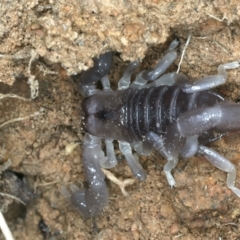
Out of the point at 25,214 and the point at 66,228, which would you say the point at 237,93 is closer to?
the point at 66,228

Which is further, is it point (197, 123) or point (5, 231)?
point (5, 231)

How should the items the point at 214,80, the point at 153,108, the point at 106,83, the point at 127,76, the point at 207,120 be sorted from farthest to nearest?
the point at 106,83 < the point at 127,76 < the point at 153,108 < the point at 214,80 < the point at 207,120

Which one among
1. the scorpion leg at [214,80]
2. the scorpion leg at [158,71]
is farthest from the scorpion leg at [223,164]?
the scorpion leg at [158,71]

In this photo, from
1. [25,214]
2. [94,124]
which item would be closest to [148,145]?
[94,124]

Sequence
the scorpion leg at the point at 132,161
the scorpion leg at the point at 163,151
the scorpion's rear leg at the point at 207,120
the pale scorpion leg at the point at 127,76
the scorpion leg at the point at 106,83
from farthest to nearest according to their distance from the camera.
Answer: the scorpion leg at the point at 106,83 → the scorpion leg at the point at 132,161 → the pale scorpion leg at the point at 127,76 → the scorpion leg at the point at 163,151 → the scorpion's rear leg at the point at 207,120

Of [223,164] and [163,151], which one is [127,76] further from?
[223,164]

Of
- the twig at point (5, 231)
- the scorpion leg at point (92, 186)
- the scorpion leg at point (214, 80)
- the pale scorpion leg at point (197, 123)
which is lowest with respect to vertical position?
the scorpion leg at point (92, 186)

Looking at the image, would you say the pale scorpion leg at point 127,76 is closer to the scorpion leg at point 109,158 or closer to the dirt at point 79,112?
the dirt at point 79,112

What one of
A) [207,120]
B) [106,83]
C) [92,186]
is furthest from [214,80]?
[92,186]
